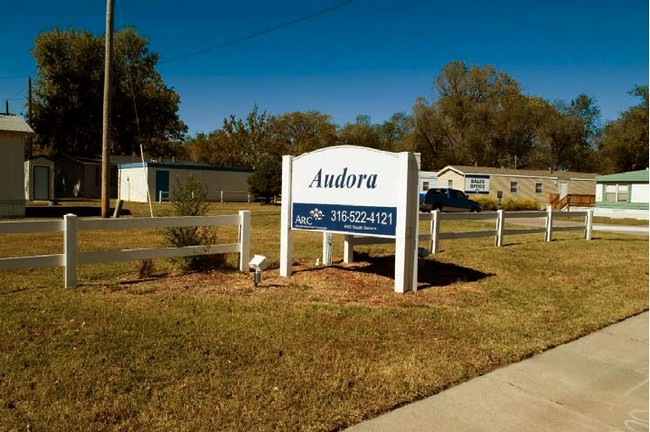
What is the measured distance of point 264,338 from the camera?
502 cm

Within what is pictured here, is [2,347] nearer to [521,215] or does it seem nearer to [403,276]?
[403,276]

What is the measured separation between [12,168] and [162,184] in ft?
54.3

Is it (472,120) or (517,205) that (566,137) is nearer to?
(472,120)

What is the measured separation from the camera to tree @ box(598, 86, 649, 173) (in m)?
56.5

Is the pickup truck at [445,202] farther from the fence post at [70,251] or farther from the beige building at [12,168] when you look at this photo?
the fence post at [70,251]

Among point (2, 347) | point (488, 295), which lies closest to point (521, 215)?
point (488, 295)

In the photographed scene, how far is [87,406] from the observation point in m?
3.51

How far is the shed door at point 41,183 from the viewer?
98.2 ft

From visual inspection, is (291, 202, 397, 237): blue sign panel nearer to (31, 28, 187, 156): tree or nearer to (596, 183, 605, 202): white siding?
(596, 183, 605, 202): white siding

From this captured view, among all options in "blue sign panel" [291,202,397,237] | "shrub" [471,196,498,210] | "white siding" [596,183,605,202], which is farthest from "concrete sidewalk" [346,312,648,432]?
"white siding" [596,183,605,202]

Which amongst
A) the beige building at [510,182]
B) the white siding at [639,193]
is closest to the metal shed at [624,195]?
the white siding at [639,193]

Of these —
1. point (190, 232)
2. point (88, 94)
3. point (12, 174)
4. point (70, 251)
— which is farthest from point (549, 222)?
point (88, 94)

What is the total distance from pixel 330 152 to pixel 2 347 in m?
4.81

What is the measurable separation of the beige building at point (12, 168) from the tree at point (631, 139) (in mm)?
56758
